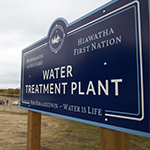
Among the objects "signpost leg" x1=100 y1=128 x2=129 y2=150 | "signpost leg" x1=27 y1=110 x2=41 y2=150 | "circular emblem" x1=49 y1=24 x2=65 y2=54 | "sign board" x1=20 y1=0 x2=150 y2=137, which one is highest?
"circular emblem" x1=49 y1=24 x2=65 y2=54

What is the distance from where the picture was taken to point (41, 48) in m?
3.68

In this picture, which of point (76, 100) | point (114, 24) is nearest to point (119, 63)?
point (114, 24)

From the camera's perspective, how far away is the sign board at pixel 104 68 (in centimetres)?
160

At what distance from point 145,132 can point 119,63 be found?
2.48ft

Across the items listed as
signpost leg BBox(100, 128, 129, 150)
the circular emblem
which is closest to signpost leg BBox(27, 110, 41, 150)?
the circular emblem

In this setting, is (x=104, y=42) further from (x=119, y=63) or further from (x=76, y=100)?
(x=76, y=100)

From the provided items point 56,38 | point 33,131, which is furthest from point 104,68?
point 33,131

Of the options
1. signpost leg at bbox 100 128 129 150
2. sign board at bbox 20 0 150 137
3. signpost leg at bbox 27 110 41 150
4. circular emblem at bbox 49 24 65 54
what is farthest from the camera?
signpost leg at bbox 27 110 41 150

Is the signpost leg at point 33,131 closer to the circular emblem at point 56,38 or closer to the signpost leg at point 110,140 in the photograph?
the circular emblem at point 56,38

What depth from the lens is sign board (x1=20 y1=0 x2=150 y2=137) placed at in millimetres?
1597

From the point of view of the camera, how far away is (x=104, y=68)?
1.99 metres

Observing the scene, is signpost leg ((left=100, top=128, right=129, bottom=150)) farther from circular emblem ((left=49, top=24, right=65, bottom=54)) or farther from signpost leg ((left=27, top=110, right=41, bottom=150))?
signpost leg ((left=27, top=110, right=41, bottom=150))

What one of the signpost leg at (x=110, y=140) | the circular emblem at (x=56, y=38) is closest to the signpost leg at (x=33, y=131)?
the circular emblem at (x=56, y=38)

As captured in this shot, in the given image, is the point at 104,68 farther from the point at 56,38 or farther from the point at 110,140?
the point at 56,38
